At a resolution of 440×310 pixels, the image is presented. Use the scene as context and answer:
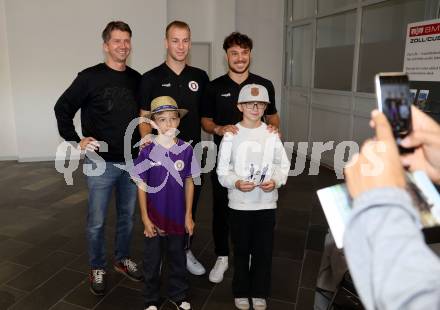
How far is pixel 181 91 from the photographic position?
2602 mm

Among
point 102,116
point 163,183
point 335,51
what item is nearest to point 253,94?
point 163,183

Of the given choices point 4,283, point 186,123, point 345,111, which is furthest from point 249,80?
point 345,111

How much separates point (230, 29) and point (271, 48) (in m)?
0.93

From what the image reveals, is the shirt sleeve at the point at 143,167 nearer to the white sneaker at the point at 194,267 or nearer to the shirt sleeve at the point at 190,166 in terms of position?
the shirt sleeve at the point at 190,166

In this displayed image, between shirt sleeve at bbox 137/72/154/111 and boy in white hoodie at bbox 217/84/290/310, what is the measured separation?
0.67 m

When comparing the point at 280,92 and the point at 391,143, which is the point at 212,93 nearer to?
the point at 391,143

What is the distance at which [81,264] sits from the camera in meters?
2.97

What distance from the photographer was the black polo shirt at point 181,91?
2.56 metres

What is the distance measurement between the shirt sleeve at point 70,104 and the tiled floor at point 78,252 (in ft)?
3.61

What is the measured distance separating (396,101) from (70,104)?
2.25 metres

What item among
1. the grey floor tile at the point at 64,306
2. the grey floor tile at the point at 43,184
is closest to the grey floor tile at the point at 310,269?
the grey floor tile at the point at 64,306

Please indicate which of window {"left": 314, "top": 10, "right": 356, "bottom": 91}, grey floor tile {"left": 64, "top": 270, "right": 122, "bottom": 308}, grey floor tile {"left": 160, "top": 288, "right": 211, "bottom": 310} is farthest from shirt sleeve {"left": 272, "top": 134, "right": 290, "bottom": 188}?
window {"left": 314, "top": 10, "right": 356, "bottom": 91}

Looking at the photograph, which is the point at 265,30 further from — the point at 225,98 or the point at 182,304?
the point at 182,304

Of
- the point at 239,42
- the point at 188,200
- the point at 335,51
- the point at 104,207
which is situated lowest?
the point at 104,207
